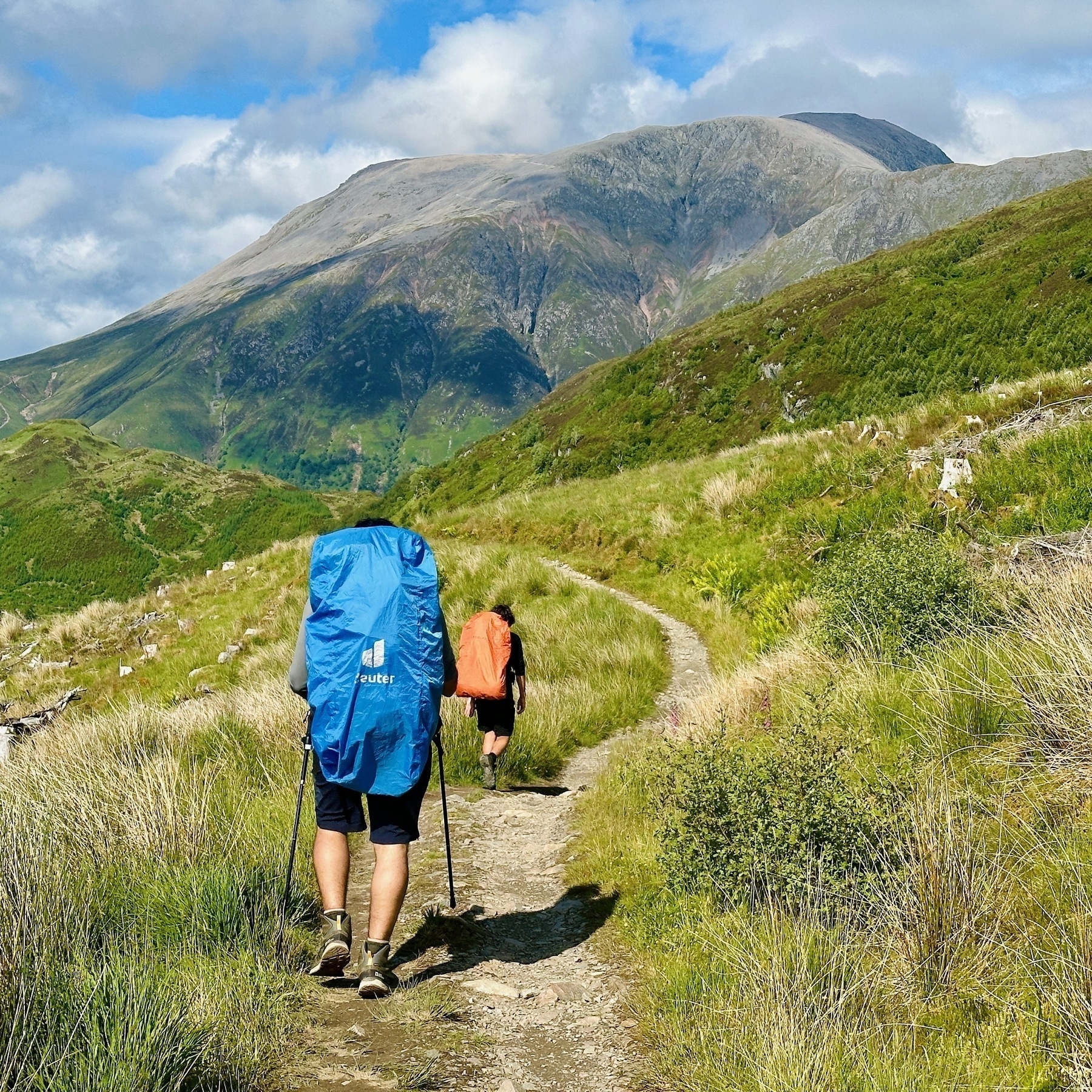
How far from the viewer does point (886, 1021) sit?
311 centimetres

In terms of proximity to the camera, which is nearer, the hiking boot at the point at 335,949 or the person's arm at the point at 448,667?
the hiking boot at the point at 335,949

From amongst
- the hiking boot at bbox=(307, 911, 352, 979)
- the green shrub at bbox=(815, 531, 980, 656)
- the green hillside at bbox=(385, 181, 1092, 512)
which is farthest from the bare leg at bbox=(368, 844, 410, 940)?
the green hillside at bbox=(385, 181, 1092, 512)

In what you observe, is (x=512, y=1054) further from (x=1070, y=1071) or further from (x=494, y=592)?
(x=494, y=592)

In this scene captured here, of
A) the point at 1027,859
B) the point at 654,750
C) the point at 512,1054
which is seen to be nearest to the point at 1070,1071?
the point at 1027,859

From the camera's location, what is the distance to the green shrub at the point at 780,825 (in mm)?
3994

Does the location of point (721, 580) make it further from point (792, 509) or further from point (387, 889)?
point (387, 889)

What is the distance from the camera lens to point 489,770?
320 inches

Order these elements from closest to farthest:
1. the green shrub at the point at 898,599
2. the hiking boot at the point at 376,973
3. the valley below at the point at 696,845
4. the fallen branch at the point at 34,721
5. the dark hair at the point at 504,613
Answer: the valley below at the point at 696,845 → the hiking boot at the point at 376,973 → the green shrub at the point at 898,599 → the dark hair at the point at 504,613 → the fallen branch at the point at 34,721

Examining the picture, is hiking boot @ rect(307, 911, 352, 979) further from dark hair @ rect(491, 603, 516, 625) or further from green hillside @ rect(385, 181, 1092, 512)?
green hillside @ rect(385, 181, 1092, 512)

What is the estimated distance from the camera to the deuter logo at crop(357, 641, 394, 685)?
13.3 feet

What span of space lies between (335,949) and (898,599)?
18.0 ft

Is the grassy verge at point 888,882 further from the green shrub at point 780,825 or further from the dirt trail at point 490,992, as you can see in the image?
the dirt trail at point 490,992

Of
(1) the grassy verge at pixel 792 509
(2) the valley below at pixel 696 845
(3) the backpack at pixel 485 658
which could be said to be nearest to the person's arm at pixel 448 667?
(2) the valley below at pixel 696 845

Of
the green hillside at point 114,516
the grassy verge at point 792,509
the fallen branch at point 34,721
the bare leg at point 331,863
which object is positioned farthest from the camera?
the green hillside at point 114,516
